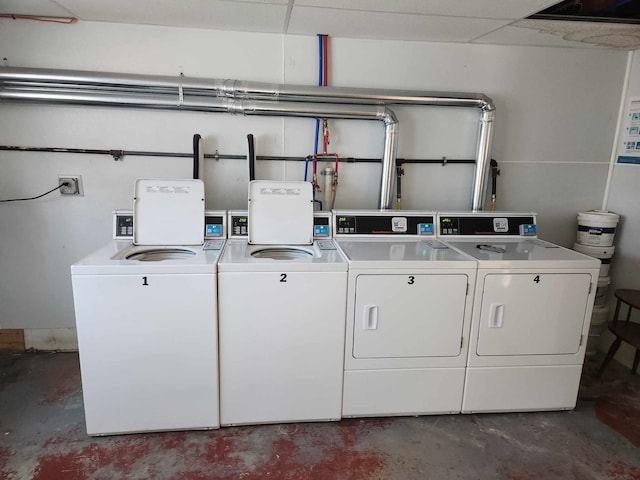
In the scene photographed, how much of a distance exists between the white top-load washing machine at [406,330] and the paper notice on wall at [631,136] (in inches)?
67.7

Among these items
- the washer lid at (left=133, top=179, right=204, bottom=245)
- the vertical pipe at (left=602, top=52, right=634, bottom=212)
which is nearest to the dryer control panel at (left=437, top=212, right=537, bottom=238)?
the vertical pipe at (left=602, top=52, right=634, bottom=212)

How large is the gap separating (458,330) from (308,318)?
32.6 inches

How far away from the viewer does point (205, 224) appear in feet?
7.88

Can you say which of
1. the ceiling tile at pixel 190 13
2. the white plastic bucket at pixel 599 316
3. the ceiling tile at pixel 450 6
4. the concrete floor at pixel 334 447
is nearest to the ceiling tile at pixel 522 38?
the ceiling tile at pixel 450 6

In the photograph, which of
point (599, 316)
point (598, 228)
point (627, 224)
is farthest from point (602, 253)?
point (599, 316)

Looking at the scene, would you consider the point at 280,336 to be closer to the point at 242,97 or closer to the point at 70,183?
the point at 242,97

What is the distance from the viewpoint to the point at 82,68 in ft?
8.07

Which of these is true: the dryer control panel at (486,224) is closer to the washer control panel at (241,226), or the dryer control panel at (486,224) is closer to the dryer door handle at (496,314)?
the dryer door handle at (496,314)

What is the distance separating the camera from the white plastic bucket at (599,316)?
2962mm

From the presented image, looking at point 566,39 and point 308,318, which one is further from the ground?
point 566,39

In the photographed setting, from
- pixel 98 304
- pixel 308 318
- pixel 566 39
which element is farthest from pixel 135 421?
pixel 566 39

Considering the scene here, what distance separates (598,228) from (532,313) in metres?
1.16

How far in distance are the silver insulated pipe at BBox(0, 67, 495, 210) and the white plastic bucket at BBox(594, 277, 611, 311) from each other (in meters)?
1.16

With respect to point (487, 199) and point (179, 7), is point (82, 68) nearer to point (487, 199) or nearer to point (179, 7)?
point (179, 7)
